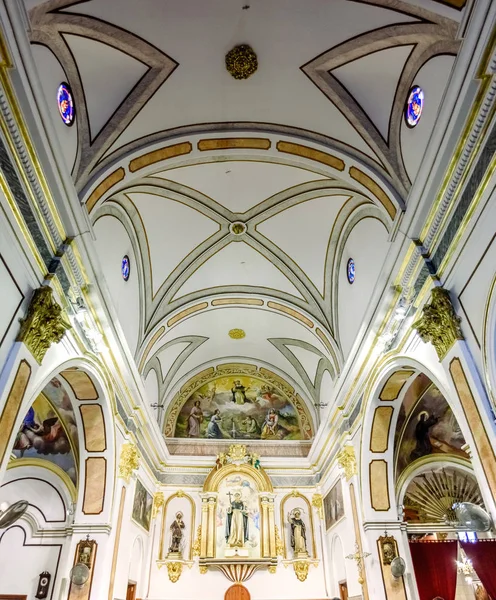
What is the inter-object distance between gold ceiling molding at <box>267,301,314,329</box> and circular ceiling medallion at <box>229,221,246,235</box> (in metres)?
3.23

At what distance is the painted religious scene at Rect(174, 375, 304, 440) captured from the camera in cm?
1819

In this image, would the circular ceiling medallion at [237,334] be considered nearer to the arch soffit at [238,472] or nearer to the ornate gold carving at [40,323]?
the arch soffit at [238,472]

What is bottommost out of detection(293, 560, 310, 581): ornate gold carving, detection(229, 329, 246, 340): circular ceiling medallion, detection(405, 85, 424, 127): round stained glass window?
detection(293, 560, 310, 581): ornate gold carving

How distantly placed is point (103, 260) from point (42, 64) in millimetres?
4376

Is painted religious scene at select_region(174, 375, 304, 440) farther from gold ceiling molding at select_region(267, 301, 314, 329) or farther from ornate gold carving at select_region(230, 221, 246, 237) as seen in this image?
ornate gold carving at select_region(230, 221, 246, 237)

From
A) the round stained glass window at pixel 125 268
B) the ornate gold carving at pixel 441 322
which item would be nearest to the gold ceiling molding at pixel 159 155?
the round stained glass window at pixel 125 268

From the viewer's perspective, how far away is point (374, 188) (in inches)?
346

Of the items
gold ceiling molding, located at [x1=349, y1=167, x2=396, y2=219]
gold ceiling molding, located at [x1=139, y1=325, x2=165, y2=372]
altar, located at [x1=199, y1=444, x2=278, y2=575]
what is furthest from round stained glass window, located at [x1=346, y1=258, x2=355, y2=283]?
altar, located at [x1=199, y1=444, x2=278, y2=575]

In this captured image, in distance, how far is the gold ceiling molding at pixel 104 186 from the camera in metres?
8.20

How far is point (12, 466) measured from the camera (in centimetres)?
1184

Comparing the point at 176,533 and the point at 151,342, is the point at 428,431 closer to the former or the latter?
the point at 151,342

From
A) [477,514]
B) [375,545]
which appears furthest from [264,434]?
[477,514]

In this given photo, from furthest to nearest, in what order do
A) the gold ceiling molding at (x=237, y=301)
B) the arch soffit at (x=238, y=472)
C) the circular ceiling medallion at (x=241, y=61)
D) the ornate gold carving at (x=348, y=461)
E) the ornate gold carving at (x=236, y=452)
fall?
the ornate gold carving at (x=236, y=452) → the arch soffit at (x=238, y=472) → the gold ceiling molding at (x=237, y=301) → the ornate gold carving at (x=348, y=461) → the circular ceiling medallion at (x=241, y=61)

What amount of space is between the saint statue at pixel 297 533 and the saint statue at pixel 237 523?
168 centimetres
